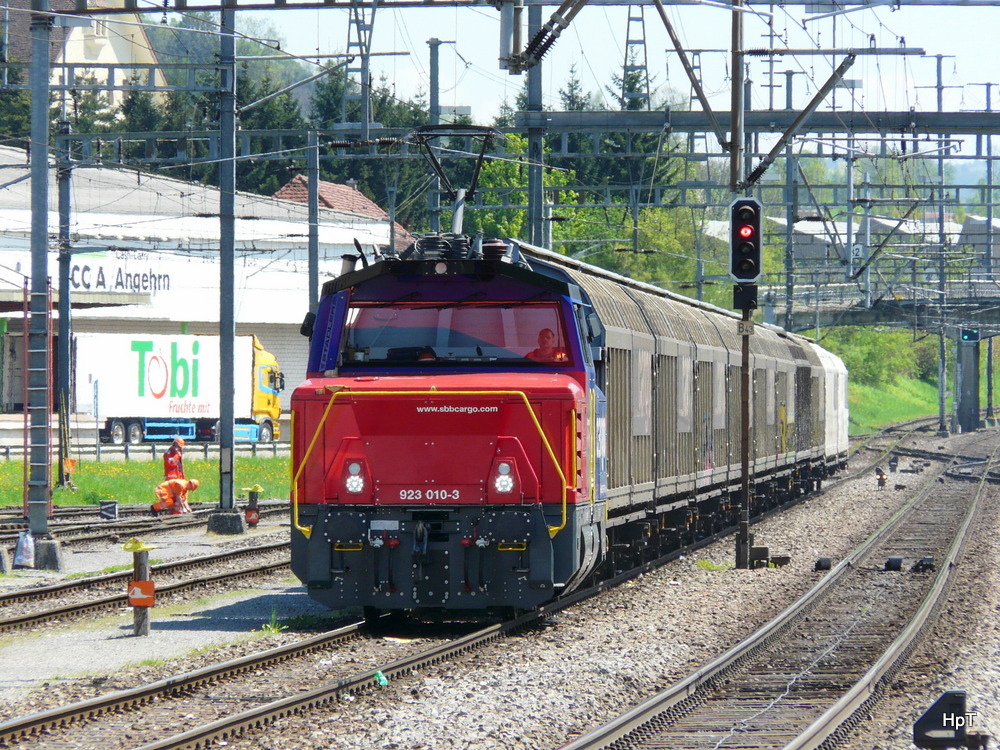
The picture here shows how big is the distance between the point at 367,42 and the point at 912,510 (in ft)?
50.7

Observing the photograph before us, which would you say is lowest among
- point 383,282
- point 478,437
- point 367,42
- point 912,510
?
point 912,510

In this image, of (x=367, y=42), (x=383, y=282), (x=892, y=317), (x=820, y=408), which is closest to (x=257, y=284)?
(x=892, y=317)

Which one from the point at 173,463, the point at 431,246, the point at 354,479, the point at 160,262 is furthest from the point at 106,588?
the point at 160,262

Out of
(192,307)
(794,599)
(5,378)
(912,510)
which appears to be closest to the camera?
(794,599)

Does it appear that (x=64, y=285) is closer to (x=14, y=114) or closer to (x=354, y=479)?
(x=354, y=479)

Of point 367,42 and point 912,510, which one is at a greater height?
point 367,42

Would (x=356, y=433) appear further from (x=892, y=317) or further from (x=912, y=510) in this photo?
(x=892, y=317)

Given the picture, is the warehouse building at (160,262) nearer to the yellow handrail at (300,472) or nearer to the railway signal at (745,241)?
the railway signal at (745,241)

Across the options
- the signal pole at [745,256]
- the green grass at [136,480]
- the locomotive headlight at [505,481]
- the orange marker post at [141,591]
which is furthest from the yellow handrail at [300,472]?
the green grass at [136,480]

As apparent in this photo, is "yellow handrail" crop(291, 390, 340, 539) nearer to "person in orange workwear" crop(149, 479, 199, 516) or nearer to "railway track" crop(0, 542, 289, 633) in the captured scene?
"railway track" crop(0, 542, 289, 633)

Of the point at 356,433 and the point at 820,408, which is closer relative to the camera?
the point at 356,433

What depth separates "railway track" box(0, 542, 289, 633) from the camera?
49.8 ft

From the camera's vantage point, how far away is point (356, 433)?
41.5 ft

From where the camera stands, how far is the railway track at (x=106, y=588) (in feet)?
49.8
